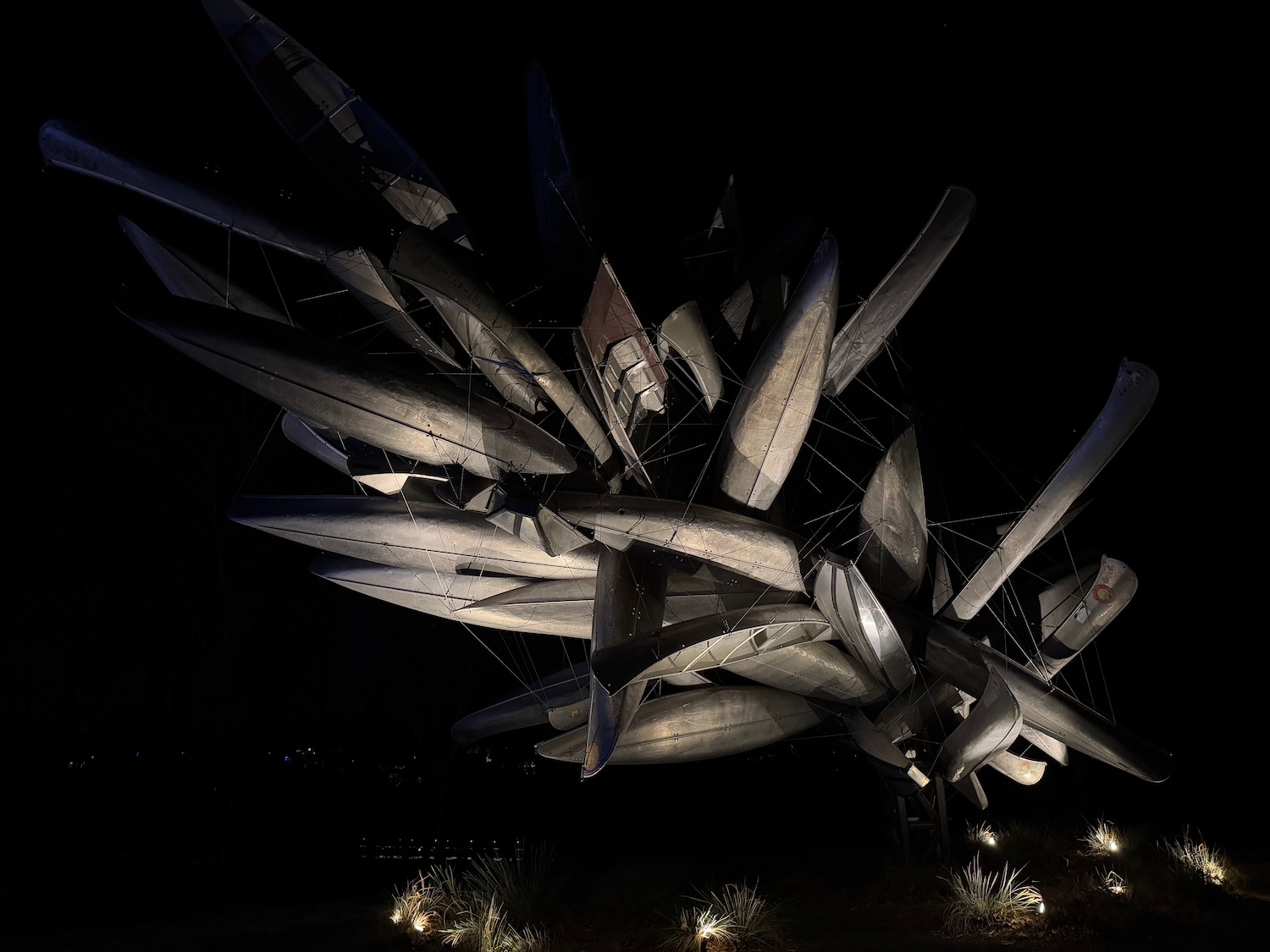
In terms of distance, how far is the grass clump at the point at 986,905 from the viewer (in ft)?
22.4

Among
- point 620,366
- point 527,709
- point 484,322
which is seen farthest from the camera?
point 527,709

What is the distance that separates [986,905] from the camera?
694 cm

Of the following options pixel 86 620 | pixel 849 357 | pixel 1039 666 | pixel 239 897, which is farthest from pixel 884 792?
pixel 86 620

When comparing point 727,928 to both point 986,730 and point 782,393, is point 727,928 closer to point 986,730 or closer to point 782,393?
point 986,730

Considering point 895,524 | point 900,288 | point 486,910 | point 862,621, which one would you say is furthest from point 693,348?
point 486,910

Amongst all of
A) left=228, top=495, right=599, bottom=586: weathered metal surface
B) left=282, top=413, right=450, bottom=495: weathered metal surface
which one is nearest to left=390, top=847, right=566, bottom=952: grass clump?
left=228, top=495, right=599, bottom=586: weathered metal surface

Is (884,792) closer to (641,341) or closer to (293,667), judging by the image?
(641,341)

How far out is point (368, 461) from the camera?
18.7 ft

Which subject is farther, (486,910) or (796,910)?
(796,910)

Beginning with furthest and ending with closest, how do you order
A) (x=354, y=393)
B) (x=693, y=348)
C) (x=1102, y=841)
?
1. (x=1102, y=841)
2. (x=693, y=348)
3. (x=354, y=393)

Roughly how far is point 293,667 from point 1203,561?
23965mm

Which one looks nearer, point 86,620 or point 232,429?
point 232,429

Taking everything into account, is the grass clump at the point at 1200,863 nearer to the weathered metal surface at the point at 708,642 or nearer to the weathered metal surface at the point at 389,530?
the weathered metal surface at the point at 708,642

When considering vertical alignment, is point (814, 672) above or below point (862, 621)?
below
